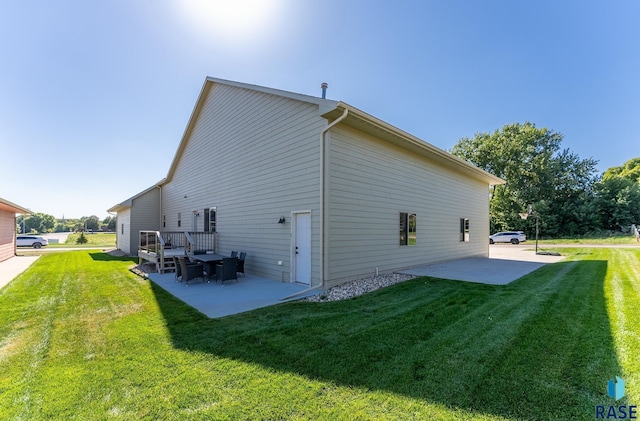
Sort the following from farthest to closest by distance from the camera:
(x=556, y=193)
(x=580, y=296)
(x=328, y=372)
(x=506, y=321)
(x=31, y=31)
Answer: (x=556, y=193)
(x=31, y=31)
(x=580, y=296)
(x=506, y=321)
(x=328, y=372)

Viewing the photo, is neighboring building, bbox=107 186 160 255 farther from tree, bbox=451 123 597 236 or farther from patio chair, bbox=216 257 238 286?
tree, bbox=451 123 597 236

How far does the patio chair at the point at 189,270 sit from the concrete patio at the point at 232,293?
22 cm

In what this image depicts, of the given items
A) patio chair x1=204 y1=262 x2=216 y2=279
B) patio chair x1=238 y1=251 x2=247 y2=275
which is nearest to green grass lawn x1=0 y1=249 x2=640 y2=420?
patio chair x1=204 y1=262 x2=216 y2=279

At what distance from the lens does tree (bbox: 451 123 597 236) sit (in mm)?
29812

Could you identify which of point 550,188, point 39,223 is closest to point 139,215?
point 550,188

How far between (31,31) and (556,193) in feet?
140

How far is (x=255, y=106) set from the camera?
30.5 ft

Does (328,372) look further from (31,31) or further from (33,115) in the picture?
(33,115)

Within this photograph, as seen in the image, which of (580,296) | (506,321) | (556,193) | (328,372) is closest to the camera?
(328,372)

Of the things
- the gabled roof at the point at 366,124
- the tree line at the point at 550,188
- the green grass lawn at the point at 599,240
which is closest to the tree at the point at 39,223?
the gabled roof at the point at 366,124

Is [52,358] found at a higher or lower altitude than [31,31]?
lower

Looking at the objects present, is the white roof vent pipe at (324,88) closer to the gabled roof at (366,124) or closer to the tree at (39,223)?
the gabled roof at (366,124)

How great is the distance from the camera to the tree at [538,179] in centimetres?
2981

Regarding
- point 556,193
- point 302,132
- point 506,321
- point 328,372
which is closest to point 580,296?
point 506,321
